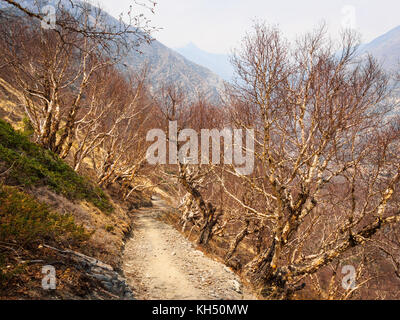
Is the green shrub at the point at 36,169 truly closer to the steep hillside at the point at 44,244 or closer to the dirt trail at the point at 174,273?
the steep hillside at the point at 44,244

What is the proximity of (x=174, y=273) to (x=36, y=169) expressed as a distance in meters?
5.77

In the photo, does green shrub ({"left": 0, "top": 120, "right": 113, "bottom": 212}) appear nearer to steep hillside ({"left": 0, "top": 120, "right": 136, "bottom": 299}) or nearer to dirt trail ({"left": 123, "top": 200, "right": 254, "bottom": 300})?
steep hillside ({"left": 0, "top": 120, "right": 136, "bottom": 299})

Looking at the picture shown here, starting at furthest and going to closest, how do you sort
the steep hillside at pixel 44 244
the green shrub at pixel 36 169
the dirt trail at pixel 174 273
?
1. the green shrub at pixel 36 169
2. the dirt trail at pixel 174 273
3. the steep hillside at pixel 44 244

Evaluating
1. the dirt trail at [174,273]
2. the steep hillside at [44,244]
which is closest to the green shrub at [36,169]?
the steep hillside at [44,244]

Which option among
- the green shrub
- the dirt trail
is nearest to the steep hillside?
the green shrub

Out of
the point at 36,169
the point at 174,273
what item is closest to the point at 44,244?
the point at 174,273

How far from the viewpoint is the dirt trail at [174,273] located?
17.9 ft

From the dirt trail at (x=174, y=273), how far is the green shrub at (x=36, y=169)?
10.3 ft

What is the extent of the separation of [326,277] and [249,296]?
56.6ft

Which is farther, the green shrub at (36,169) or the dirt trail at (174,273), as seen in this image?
the green shrub at (36,169)

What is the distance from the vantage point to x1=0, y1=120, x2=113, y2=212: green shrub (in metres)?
6.29

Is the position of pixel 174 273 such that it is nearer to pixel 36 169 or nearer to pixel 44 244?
pixel 44 244

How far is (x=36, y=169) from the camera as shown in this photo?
7.20m

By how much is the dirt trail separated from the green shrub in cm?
314
